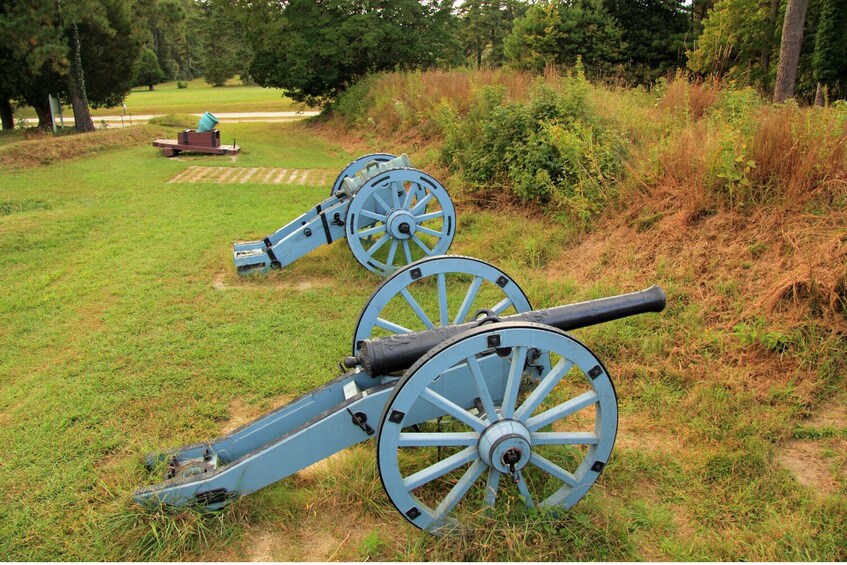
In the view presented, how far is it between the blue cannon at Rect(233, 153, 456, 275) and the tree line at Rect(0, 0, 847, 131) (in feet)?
32.3

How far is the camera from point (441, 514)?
96.8 inches

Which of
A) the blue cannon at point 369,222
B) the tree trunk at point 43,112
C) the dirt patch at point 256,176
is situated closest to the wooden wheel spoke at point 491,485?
the blue cannon at point 369,222

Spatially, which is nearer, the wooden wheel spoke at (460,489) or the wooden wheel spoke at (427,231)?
the wooden wheel spoke at (460,489)

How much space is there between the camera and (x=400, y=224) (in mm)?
5543

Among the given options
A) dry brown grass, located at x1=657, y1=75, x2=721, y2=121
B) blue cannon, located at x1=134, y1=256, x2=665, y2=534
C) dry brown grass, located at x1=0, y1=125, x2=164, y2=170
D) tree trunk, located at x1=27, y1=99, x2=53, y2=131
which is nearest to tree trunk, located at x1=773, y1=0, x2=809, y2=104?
dry brown grass, located at x1=657, y1=75, x2=721, y2=121

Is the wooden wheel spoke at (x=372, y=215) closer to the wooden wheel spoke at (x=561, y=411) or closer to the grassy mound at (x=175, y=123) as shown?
the wooden wheel spoke at (x=561, y=411)

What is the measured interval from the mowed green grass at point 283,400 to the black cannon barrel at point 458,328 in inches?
27.2

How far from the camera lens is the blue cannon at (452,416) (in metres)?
2.29

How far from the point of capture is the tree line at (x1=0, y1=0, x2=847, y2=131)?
14953mm

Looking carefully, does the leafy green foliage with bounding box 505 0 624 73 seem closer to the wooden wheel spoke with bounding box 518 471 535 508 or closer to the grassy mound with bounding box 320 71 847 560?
the grassy mound with bounding box 320 71 847 560

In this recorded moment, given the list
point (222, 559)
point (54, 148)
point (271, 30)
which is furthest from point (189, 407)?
point (271, 30)

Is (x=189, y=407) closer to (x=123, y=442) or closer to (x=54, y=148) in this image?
(x=123, y=442)

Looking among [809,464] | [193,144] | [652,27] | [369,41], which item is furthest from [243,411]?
[652,27]

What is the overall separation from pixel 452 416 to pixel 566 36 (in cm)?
2185
